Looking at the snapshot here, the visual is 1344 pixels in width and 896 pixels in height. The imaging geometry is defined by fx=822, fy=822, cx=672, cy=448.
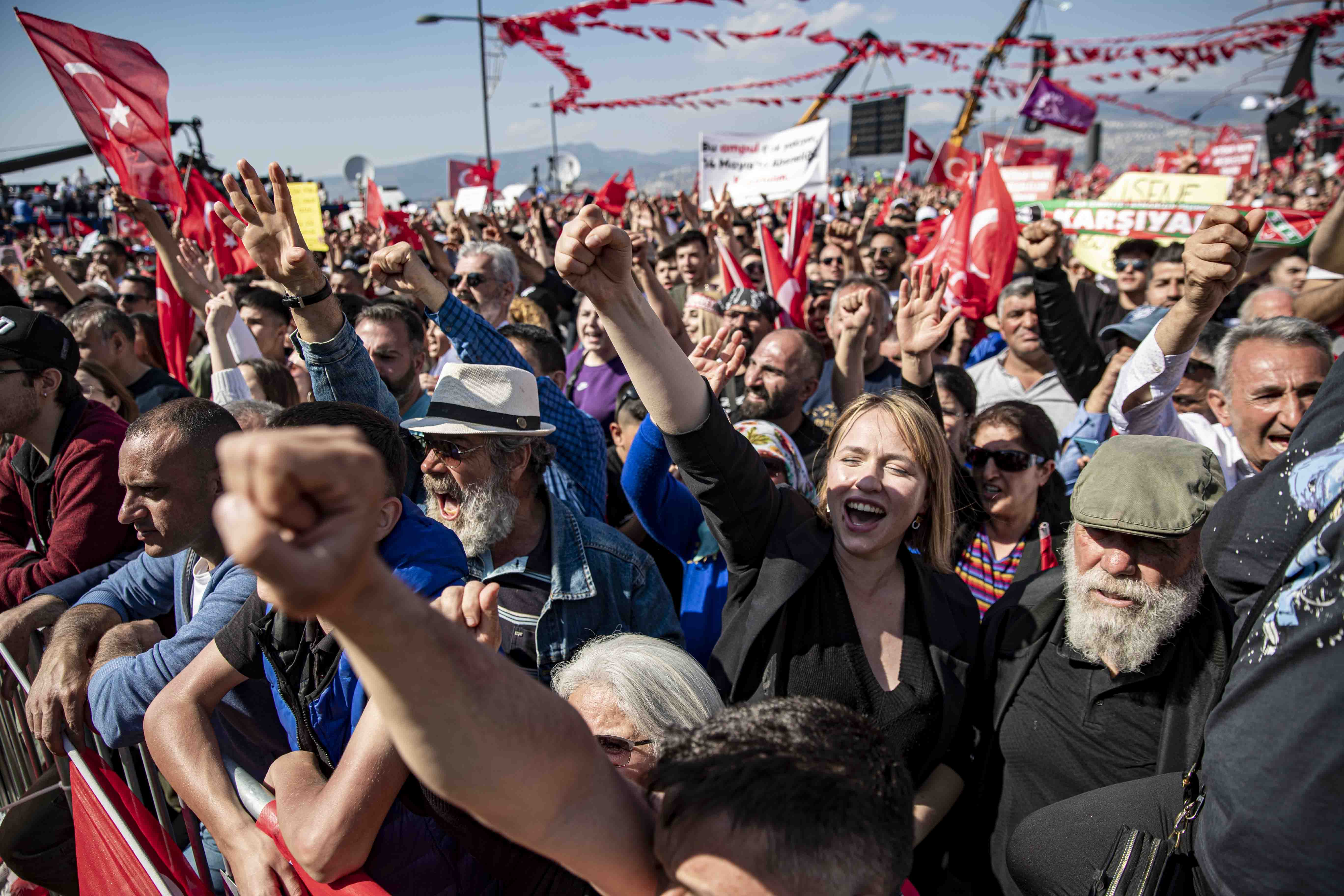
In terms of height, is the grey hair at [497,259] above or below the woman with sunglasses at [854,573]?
above

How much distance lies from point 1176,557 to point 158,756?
2439 millimetres

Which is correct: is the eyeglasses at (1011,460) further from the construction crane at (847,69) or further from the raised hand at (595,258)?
the construction crane at (847,69)

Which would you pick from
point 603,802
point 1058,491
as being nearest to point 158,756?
point 603,802

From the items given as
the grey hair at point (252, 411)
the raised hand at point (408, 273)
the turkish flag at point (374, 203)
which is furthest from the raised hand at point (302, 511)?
the turkish flag at point (374, 203)

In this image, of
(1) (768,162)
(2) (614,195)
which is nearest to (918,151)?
(1) (768,162)

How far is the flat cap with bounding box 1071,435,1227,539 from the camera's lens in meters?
2.01

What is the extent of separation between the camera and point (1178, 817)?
4.81 ft

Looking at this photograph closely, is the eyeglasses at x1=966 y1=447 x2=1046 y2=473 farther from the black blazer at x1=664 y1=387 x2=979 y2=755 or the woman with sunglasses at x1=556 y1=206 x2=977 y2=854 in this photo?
the black blazer at x1=664 y1=387 x2=979 y2=755

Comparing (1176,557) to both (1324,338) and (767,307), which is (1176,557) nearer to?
(1324,338)

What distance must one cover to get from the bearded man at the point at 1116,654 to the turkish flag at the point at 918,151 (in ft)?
47.6

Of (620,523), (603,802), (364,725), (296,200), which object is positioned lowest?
(620,523)

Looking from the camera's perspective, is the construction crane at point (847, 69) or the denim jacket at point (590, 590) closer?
the denim jacket at point (590, 590)

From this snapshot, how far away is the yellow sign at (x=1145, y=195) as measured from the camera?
25.7 ft

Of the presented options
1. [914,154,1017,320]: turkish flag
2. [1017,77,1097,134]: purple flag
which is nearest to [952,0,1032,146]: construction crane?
[1017,77,1097,134]: purple flag
